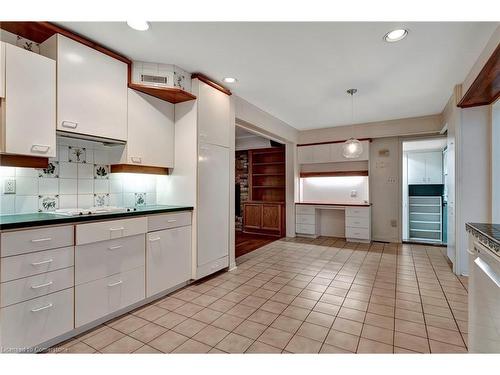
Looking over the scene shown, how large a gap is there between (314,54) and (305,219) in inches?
154

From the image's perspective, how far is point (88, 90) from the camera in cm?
221

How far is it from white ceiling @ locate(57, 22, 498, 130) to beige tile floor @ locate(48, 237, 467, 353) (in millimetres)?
2506

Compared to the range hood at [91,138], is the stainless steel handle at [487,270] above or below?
below

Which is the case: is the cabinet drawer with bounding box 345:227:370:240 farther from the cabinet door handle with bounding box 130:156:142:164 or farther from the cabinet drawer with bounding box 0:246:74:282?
the cabinet drawer with bounding box 0:246:74:282

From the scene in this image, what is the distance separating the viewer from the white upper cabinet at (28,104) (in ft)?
5.73

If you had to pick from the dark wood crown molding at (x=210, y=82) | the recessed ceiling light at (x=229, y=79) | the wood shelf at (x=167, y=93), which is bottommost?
the wood shelf at (x=167, y=93)

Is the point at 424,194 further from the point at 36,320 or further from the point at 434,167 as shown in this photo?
the point at 36,320

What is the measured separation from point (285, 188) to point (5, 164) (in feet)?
17.1

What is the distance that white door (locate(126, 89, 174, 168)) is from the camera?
2602mm

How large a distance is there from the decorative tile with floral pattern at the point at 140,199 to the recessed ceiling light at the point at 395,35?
3.04m

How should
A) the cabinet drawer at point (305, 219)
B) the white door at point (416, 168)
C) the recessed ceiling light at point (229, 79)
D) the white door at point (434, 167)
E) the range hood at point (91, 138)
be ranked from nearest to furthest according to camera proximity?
1. the range hood at point (91, 138)
2. the recessed ceiling light at point (229, 79)
3. the cabinet drawer at point (305, 219)
4. the white door at point (434, 167)
5. the white door at point (416, 168)

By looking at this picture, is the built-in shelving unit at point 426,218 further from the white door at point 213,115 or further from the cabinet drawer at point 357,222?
the white door at point 213,115

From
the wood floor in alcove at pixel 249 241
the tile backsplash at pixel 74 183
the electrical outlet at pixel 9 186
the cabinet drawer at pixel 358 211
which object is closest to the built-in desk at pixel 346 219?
the cabinet drawer at pixel 358 211

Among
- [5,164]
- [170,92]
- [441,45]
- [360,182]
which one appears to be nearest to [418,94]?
[441,45]
